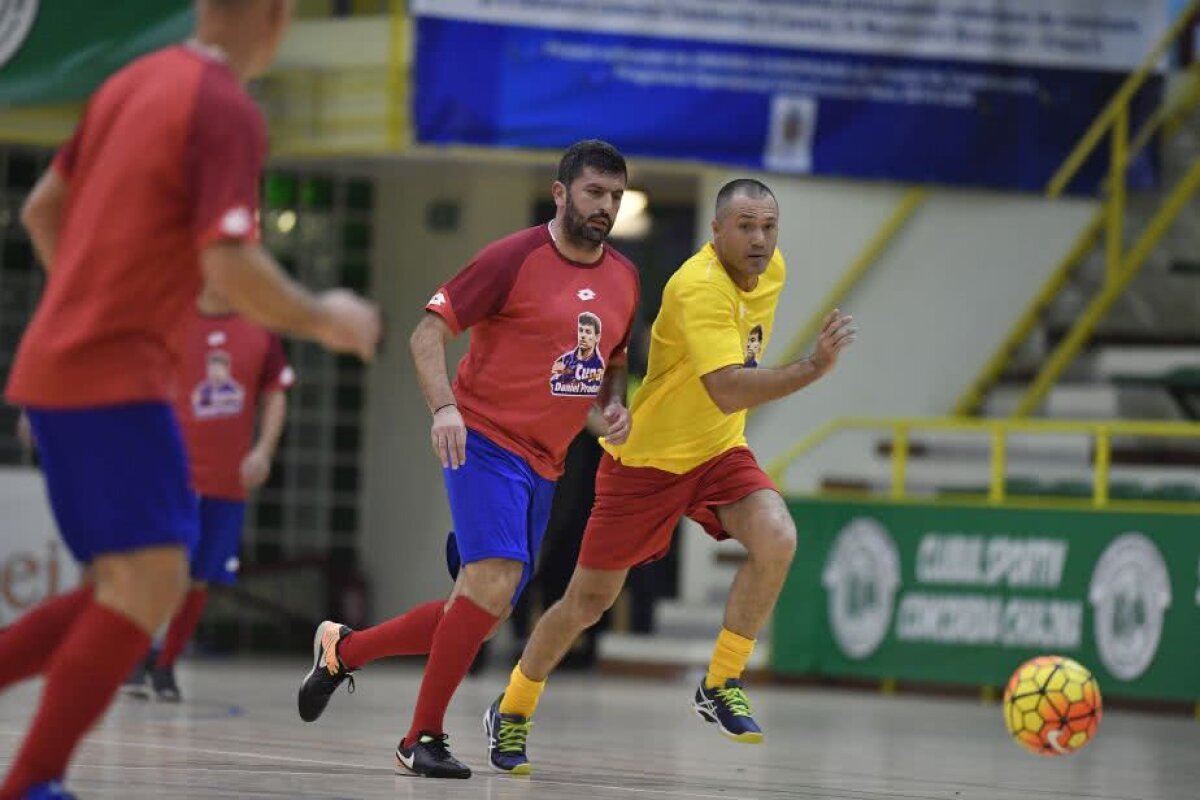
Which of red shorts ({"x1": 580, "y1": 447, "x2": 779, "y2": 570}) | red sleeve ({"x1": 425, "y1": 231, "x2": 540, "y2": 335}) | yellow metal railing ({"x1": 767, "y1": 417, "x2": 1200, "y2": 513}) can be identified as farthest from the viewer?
yellow metal railing ({"x1": 767, "y1": 417, "x2": 1200, "y2": 513})

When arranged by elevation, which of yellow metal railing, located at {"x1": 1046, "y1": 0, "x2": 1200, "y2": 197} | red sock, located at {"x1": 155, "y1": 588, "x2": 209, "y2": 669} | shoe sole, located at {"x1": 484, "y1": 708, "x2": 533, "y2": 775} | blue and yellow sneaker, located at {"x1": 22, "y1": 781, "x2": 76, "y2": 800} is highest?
yellow metal railing, located at {"x1": 1046, "y1": 0, "x2": 1200, "y2": 197}

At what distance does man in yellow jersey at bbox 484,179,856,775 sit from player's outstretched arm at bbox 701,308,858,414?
0.01 meters

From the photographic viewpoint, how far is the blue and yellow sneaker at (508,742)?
739 centimetres

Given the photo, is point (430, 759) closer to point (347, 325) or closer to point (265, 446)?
point (347, 325)

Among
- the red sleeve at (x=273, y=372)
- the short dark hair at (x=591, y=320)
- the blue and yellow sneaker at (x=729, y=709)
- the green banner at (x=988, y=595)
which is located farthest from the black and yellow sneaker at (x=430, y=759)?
the green banner at (x=988, y=595)

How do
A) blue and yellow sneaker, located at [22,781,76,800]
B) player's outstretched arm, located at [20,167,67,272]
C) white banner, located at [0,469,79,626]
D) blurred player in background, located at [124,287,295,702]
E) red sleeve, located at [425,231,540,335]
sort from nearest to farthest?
blue and yellow sneaker, located at [22,781,76,800] → player's outstretched arm, located at [20,167,67,272] → red sleeve, located at [425,231,540,335] → blurred player in background, located at [124,287,295,702] → white banner, located at [0,469,79,626]

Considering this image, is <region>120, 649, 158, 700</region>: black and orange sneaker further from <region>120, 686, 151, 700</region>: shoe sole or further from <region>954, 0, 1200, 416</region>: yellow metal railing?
<region>954, 0, 1200, 416</region>: yellow metal railing

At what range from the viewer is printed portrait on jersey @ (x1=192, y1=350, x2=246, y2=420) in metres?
11.5

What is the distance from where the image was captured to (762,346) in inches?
312

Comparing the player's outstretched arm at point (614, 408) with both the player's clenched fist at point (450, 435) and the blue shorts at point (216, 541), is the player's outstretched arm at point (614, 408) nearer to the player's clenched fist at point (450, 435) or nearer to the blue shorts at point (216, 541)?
the player's clenched fist at point (450, 435)

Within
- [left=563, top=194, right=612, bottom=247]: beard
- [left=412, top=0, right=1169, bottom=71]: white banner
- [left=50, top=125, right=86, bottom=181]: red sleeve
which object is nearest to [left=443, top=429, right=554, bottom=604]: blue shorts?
[left=563, top=194, right=612, bottom=247]: beard

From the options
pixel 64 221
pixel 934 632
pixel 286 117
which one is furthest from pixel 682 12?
pixel 64 221

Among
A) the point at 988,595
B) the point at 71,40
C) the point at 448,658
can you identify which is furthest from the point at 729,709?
the point at 71,40

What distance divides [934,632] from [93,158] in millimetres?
10037
